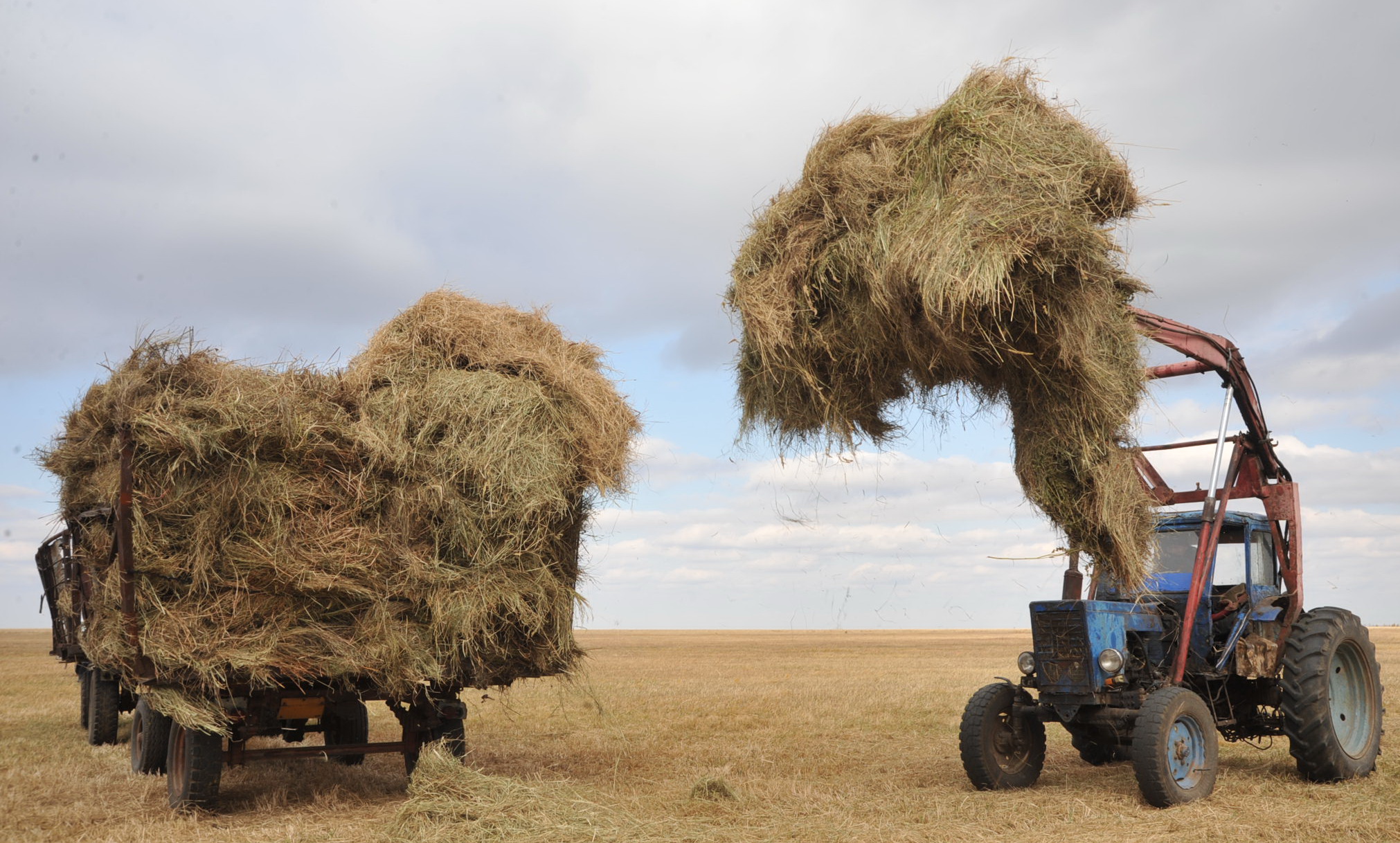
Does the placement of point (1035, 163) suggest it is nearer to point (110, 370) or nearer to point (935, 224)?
point (935, 224)

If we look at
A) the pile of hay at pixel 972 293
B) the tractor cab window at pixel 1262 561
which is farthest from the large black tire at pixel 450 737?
the tractor cab window at pixel 1262 561

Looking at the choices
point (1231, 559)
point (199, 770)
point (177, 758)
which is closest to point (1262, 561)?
point (1231, 559)

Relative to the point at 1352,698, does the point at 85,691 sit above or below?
below

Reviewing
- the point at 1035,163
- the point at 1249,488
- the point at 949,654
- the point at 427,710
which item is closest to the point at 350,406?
the point at 427,710

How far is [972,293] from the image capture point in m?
6.45

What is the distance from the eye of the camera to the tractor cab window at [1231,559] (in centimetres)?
895

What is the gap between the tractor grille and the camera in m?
7.79

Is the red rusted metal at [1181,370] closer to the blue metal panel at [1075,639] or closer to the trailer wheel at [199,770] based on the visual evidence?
the blue metal panel at [1075,639]

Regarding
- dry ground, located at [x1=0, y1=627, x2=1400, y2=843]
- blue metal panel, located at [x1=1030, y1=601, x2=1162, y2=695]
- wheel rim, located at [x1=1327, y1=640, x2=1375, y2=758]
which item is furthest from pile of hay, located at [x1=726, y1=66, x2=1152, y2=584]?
wheel rim, located at [x1=1327, y1=640, x2=1375, y2=758]

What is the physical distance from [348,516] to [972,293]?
4.38 meters

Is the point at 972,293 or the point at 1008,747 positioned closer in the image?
the point at 972,293

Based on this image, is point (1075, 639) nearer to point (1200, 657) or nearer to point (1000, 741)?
point (1000, 741)

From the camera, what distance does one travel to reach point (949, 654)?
32.5 m

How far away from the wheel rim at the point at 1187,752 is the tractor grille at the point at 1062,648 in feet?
2.19
